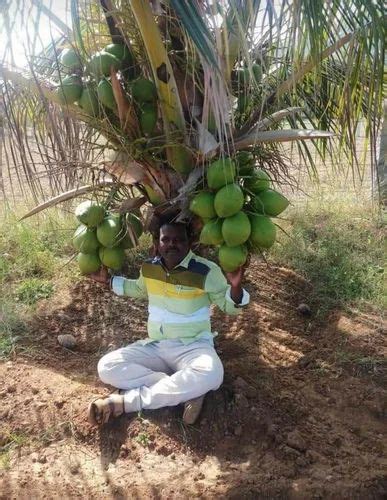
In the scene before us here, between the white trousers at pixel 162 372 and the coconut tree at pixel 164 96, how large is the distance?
73cm

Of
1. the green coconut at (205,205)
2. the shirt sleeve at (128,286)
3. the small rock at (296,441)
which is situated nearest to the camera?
the green coconut at (205,205)

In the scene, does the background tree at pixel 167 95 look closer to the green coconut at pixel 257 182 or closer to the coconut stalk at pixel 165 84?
the coconut stalk at pixel 165 84

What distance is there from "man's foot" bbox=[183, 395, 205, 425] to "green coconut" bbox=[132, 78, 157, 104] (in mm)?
1452

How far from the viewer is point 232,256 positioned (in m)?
2.39

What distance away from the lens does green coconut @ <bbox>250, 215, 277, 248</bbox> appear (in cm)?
237

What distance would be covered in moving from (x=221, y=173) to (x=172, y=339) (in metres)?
1.08

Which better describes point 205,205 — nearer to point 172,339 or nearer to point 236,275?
point 236,275

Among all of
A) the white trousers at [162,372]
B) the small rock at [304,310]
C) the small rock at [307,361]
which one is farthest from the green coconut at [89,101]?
the small rock at [304,310]

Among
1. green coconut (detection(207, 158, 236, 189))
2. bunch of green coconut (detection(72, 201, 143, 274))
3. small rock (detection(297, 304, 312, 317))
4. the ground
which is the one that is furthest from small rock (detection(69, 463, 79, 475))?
small rock (detection(297, 304, 312, 317))

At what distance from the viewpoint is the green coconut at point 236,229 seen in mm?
2316

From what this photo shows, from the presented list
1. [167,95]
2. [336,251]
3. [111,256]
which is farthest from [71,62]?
[336,251]

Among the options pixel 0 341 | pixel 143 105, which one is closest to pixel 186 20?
pixel 143 105

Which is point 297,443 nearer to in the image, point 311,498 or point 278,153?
point 311,498

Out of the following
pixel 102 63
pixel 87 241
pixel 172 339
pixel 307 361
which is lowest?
pixel 307 361
